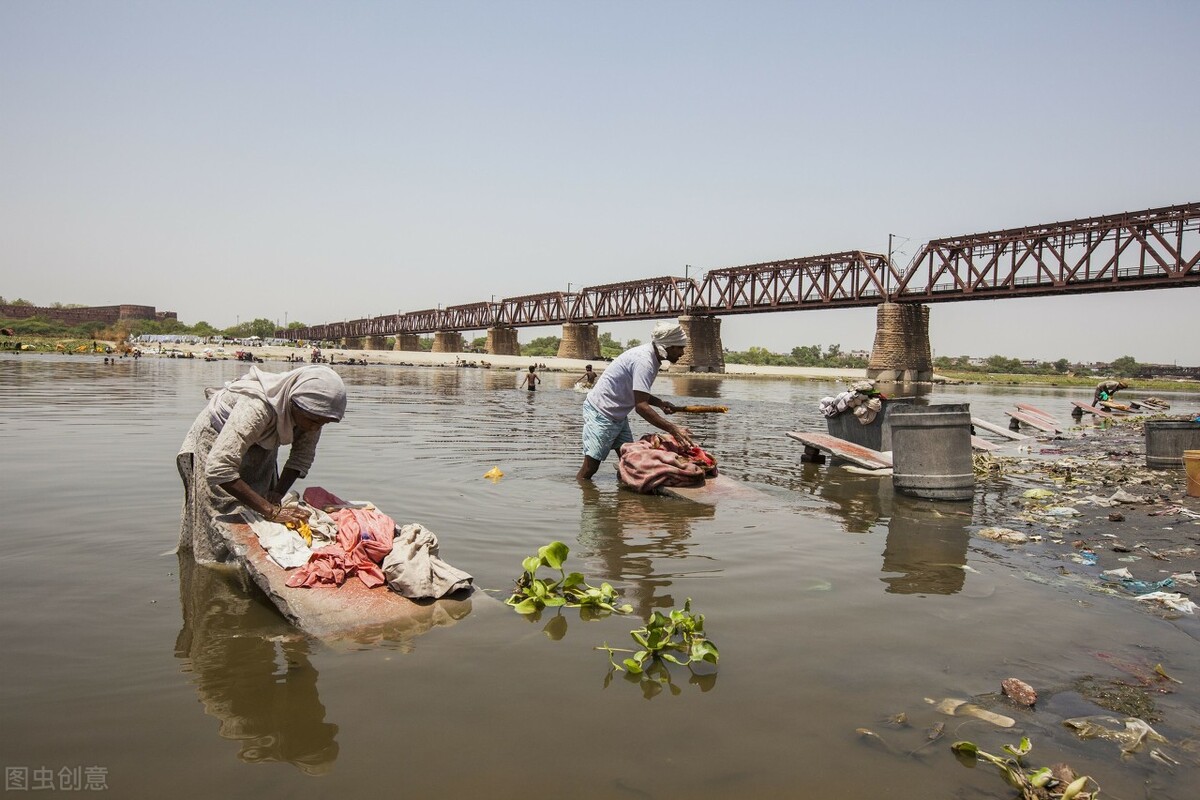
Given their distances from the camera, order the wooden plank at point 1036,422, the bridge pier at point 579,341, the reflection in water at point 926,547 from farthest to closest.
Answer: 1. the bridge pier at point 579,341
2. the wooden plank at point 1036,422
3. the reflection in water at point 926,547

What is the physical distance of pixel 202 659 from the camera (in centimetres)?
323

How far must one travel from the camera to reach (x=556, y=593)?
4.12m

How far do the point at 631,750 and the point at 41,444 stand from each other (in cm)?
996

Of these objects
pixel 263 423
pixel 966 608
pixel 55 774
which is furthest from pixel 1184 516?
pixel 55 774

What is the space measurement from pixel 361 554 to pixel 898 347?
5846cm

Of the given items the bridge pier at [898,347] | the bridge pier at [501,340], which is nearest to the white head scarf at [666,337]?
the bridge pier at [898,347]

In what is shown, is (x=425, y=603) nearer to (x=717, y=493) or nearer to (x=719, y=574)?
Answer: (x=719, y=574)

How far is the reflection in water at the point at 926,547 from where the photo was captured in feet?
15.8

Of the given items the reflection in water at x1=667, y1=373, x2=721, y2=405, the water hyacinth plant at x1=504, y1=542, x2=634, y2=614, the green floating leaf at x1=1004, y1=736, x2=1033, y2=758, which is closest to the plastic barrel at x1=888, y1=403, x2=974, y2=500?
the water hyacinth plant at x1=504, y1=542, x2=634, y2=614

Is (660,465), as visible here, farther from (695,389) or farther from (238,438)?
(695,389)

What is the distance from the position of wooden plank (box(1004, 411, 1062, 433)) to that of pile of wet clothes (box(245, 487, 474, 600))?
1788 cm

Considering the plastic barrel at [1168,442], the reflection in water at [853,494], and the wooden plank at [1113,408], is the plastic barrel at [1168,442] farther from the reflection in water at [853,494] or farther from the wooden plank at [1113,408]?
the wooden plank at [1113,408]

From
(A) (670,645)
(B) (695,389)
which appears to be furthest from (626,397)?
(B) (695,389)

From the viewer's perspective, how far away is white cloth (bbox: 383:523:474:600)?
376cm
